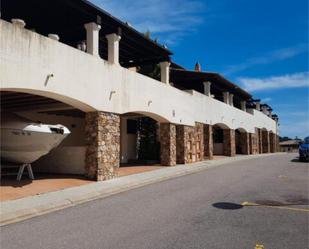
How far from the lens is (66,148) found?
54.2ft

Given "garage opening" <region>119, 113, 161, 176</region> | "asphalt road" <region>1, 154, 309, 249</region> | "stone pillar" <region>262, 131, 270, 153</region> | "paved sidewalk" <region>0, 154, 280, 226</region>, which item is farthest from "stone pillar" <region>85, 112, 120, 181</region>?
"stone pillar" <region>262, 131, 270, 153</region>

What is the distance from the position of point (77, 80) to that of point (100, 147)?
3.28 m

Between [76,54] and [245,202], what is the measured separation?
29.1 ft

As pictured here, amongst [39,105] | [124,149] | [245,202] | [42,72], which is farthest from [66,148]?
[245,202]

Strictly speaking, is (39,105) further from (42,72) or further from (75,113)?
(42,72)

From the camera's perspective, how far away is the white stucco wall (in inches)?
413

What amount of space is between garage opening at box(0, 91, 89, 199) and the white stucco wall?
7.21 ft

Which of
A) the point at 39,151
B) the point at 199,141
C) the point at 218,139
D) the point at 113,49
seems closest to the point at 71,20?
the point at 113,49

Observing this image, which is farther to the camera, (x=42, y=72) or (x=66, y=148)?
(x=66, y=148)

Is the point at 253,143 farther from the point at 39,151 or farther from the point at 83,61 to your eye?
the point at 39,151

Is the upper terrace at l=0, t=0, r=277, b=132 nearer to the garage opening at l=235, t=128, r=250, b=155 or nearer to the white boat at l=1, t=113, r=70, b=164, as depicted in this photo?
the white boat at l=1, t=113, r=70, b=164

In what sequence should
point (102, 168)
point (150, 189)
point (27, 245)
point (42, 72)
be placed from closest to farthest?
point (27, 245)
point (42, 72)
point (150, 189)
point (102, 168)

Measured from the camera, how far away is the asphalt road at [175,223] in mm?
6188

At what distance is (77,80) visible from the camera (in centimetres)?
1323
